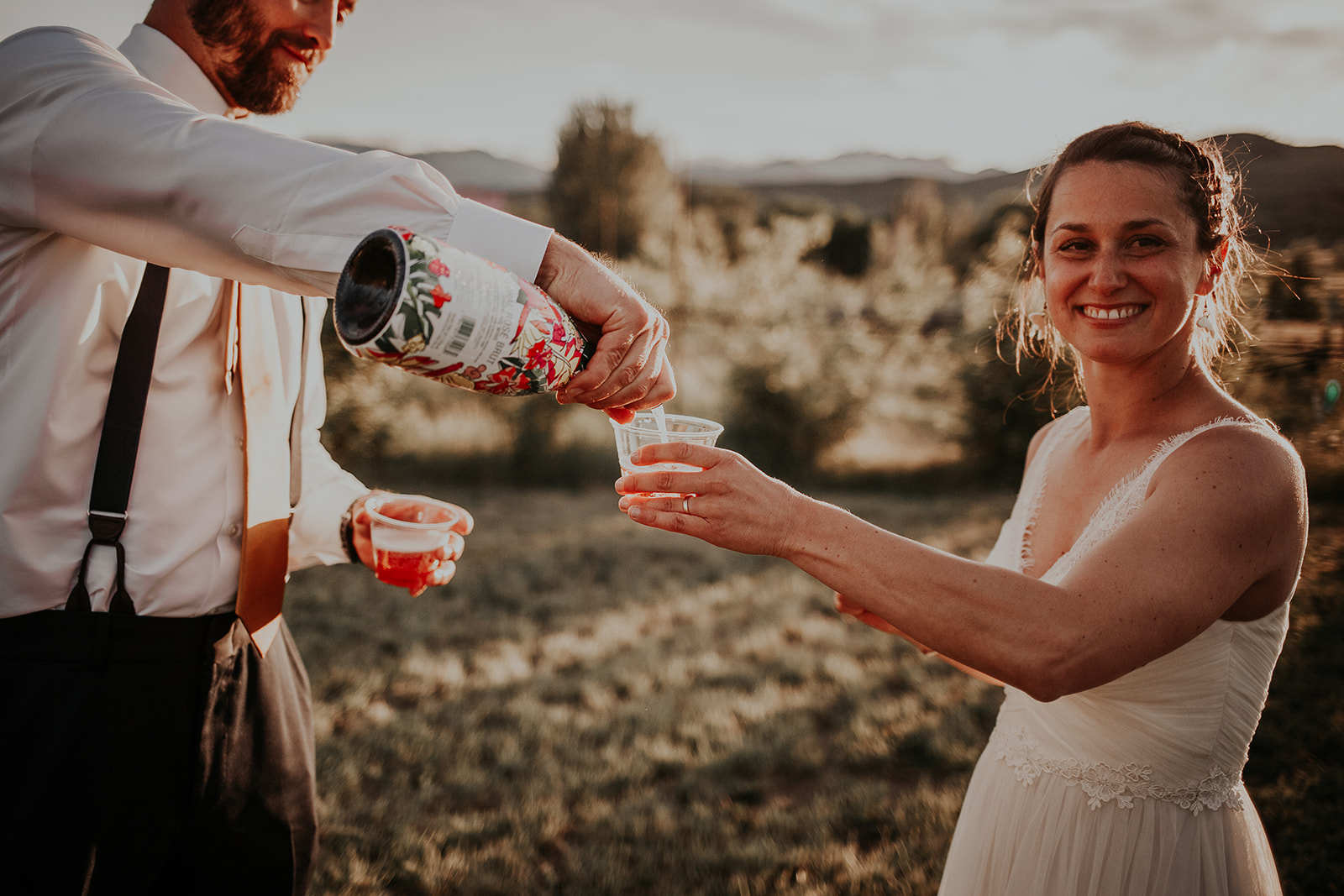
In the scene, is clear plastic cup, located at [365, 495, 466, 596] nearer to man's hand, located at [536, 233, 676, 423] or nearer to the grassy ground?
man's hand, located at [536, 233, 676, 423]

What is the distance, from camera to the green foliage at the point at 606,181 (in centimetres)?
1427

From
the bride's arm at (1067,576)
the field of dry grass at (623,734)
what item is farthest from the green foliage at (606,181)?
the bride's arm at (1067,576)

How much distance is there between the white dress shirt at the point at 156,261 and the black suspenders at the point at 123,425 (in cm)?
3

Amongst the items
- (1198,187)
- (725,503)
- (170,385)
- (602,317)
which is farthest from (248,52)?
(1198,187)

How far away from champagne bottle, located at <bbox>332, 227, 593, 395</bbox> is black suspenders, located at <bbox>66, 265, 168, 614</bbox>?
2.44ft

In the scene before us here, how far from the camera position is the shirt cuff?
1287 mm

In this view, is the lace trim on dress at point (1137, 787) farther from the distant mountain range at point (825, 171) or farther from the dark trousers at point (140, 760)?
the distant mountain range at point (825, 171)

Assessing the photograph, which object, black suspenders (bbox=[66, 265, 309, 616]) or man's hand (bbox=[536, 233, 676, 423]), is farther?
black suspenders (bbox=[66, 265, 309, 616])

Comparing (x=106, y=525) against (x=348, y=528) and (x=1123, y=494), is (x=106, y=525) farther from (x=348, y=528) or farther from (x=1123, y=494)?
(x=1123, y=494)

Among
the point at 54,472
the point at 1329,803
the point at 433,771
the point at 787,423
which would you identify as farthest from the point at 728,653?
the point at 787,423

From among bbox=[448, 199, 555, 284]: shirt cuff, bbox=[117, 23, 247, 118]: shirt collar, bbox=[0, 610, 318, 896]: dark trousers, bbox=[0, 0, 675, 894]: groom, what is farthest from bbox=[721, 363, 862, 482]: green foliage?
bbox=[448, 199, 555, 284]: shirt cuff

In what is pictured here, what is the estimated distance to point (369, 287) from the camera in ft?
3.96

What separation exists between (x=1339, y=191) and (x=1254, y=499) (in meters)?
4.20

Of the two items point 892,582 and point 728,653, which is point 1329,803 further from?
point 892,582
